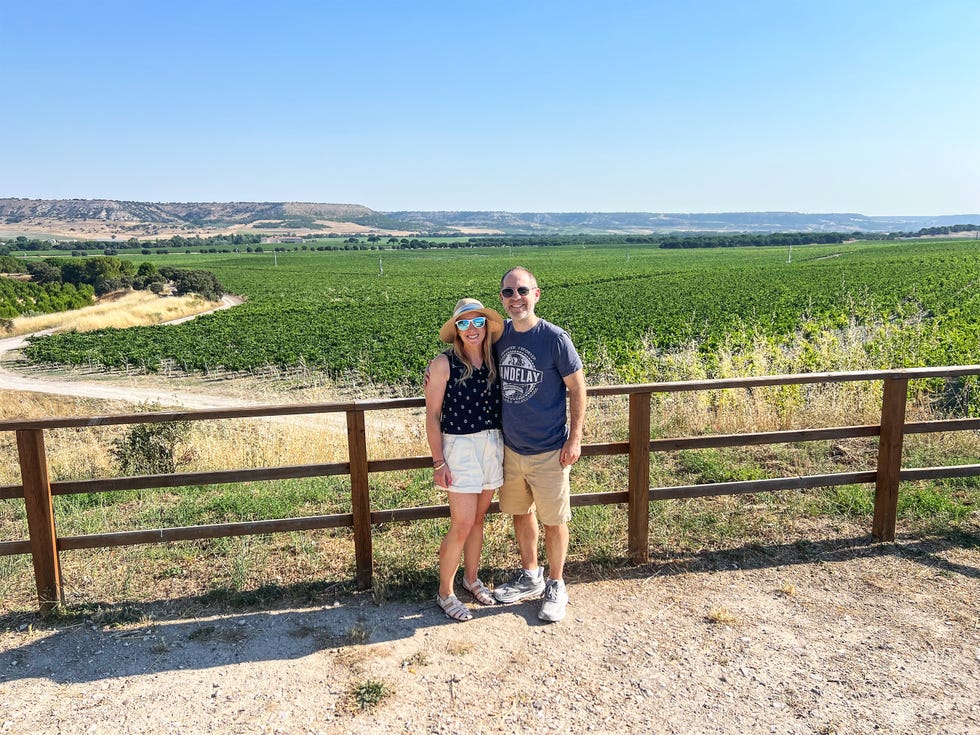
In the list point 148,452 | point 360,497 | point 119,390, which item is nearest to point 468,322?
point 360,497

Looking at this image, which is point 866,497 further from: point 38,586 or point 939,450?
point 38,586

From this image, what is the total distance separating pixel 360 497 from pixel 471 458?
2.84 ft

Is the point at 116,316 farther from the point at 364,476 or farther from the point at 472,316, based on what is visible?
the point at 472,316

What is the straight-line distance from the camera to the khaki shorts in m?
4.07

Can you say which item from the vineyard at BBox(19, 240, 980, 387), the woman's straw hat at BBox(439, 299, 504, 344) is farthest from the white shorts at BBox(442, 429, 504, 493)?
the vineyard at BBox(19, 240, 980, 387)

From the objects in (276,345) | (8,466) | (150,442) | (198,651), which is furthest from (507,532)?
(276,345)

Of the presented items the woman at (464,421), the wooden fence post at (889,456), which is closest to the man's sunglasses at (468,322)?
the woman at (464,421)

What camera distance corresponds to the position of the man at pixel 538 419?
386cm

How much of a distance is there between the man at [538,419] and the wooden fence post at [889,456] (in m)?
2.35

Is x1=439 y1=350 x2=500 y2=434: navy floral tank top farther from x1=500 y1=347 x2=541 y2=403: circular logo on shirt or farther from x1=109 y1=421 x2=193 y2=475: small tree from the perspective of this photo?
x1=109 y1=421 x2=193 y2=475: small tree

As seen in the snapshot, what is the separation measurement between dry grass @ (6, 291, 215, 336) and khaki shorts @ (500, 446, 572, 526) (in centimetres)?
3253

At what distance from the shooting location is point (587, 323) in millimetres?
25484

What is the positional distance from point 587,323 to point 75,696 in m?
22.9

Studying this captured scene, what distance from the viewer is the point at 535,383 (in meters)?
3.92
